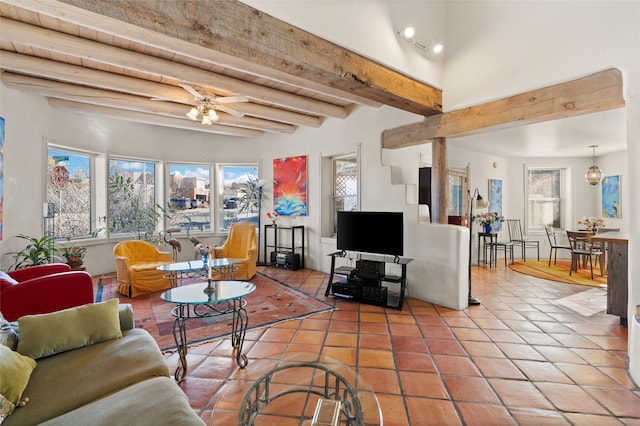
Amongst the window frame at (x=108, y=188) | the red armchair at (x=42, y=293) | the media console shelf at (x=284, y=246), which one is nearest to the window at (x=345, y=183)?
the media console shelf at (x=284, y=246)

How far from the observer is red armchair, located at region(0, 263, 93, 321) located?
2.38 meters

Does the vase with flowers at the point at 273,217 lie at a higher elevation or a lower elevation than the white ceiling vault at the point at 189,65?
lower

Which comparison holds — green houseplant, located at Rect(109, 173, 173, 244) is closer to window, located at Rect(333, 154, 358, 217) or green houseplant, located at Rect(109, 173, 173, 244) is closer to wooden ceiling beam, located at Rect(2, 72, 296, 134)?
wooden ceiling beam, located at Rect(2, 72, 296, 134)

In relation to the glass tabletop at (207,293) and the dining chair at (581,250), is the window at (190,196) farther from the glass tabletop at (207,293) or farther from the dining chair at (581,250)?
the dining chair at (581,250)

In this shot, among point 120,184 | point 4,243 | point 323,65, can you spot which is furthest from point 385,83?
point 120,184

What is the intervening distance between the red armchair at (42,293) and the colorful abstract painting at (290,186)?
3.75 meters

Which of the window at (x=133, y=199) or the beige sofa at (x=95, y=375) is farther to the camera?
the window at (x=133, y=199)

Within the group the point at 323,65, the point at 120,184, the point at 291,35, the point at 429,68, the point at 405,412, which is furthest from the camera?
the point at 120,184

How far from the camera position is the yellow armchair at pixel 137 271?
4.23 m

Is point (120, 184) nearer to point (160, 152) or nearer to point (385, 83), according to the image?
point (160, 152)

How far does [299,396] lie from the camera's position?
1.78 meters

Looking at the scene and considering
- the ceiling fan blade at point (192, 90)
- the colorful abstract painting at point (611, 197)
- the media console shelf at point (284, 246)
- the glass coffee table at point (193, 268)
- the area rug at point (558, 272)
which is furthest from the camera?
the colorful abstract painting at point (611, 197)

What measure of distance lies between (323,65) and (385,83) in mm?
815

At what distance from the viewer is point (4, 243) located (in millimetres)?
3660
